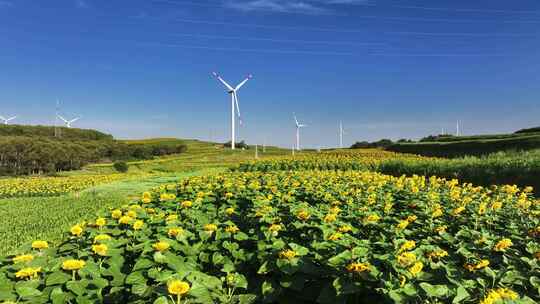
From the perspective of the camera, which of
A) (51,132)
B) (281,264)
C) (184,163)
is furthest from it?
(51,132)

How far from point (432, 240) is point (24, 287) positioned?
3.65 m

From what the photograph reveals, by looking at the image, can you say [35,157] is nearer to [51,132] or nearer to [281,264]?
[51,132]

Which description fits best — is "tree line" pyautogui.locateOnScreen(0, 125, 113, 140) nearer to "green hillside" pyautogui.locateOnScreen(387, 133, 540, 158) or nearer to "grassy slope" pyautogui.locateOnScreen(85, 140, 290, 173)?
"grassy slope" pyautogui.locateOnScreen(85, 140, 290, 173)

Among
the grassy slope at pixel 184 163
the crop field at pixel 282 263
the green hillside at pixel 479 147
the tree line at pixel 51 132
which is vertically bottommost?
the grassy slope at pixel 184 163

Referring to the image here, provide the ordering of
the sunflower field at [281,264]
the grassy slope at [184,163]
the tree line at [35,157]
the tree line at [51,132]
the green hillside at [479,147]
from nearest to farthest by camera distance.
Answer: the sunflower field at [281,264] < the green hillside at [479,147] < the grassy slope at [184,163] < the tree line at [35,157] < the tree line at [51,132]

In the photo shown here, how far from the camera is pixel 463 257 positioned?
12.4 ft

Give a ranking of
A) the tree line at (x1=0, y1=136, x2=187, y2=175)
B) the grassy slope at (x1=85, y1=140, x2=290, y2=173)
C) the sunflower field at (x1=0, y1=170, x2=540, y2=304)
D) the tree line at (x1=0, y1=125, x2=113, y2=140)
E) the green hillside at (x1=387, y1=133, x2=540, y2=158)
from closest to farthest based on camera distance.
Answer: the sunflower field at (x1=0, y1=170, x2=540, y2=304), the green hillside at (x1=387, y1=133, x2=540, y2=158), the grassy slope at (x1=85, y1=140, x2=290, y2=173), the tree line at (x1=0, y1=136, x2=187, y2=175), the tree line at (x1=0, y1=125, x2=113, y2=140)

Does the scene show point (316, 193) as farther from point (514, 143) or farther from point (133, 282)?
point (514, 143)

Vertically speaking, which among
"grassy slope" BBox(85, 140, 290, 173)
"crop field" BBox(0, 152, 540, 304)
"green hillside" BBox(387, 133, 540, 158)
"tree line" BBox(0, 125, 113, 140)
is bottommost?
"grassy slope" BBox(85, 140, 290, 173)

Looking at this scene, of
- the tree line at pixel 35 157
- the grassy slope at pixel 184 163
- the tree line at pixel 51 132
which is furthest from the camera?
the tree line at pixel 51 132

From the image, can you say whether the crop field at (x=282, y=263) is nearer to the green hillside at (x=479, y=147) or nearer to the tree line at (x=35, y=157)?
the green hillside at (x=479, y=147)

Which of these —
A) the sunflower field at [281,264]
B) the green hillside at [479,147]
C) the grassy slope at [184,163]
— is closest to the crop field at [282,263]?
the sunflower field at [281,264]

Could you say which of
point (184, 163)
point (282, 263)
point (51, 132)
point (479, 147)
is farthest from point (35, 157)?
point (282, 263)

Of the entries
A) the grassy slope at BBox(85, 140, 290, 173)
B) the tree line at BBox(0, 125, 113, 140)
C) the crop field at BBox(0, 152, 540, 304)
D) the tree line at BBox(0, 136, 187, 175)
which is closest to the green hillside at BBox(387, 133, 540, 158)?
the grassy slope at BBox(85, 140, 290, 173)
